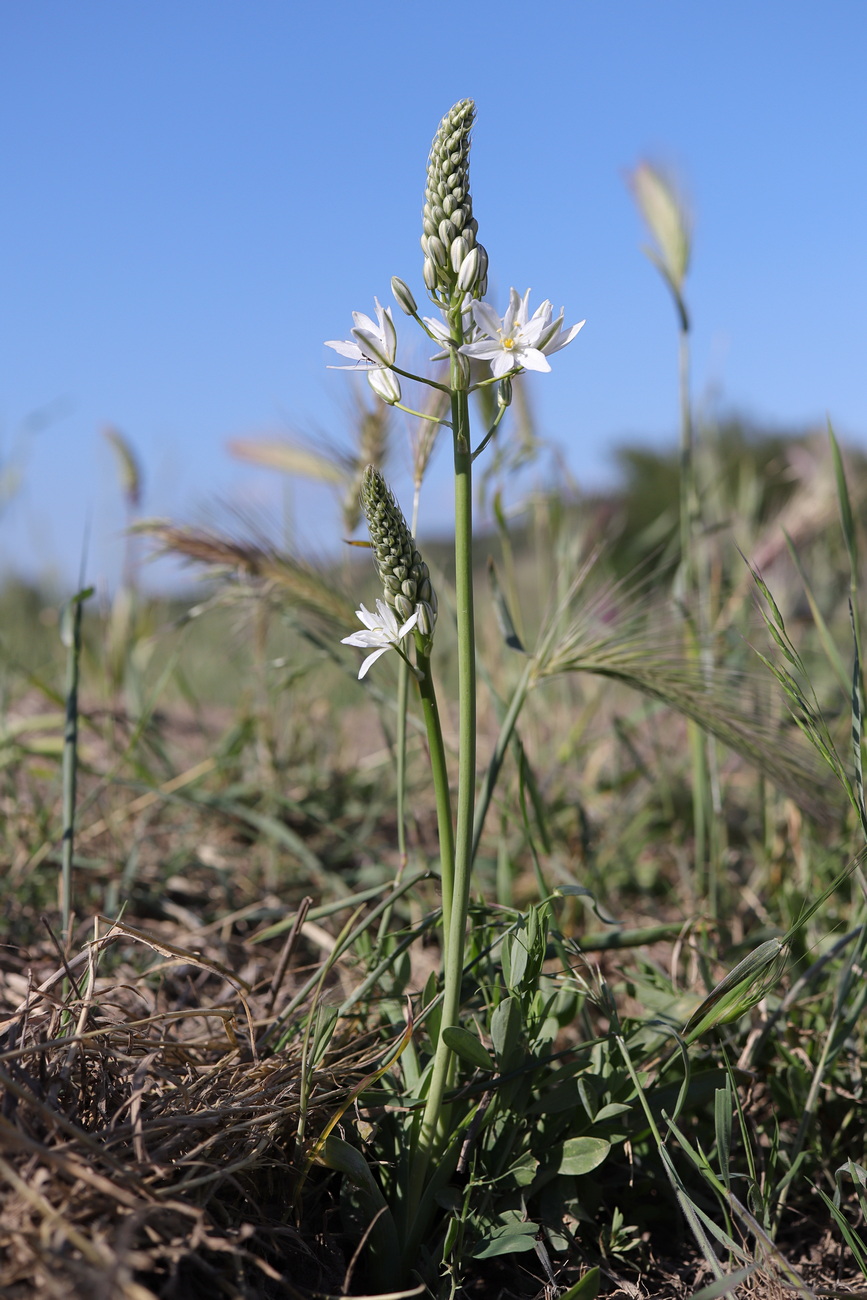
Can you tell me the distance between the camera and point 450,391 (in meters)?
0.96

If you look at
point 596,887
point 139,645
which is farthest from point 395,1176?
point 139,645

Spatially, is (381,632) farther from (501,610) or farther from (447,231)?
(501,610)

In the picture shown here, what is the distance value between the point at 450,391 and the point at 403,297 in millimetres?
104

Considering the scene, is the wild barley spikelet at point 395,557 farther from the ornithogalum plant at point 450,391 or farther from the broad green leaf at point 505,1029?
the broad green leaf at point 505,1029

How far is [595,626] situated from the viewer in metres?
1.34

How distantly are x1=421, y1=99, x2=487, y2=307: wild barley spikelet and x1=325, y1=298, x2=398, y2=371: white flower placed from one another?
6 cm

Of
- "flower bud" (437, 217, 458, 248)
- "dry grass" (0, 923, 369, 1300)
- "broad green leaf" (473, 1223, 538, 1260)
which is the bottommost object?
"broad green leaf" (473, 1223, 538, 1260)

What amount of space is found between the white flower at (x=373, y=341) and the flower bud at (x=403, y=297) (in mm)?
21

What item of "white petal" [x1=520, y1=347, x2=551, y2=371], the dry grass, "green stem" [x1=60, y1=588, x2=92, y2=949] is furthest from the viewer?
"green stem" [x1=60, y1=588, x2=92, y2=949]

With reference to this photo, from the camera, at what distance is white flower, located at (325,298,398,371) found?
37.4 inches

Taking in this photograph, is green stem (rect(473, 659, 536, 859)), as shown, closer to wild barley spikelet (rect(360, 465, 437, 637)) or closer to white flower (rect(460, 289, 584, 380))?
wild barley spikelet (rect(360, 465, 437, 637))

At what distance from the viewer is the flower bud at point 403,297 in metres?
0.93

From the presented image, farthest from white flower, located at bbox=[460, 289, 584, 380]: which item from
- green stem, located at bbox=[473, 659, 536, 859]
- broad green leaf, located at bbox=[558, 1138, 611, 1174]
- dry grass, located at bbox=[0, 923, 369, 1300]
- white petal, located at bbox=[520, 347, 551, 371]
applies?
broad green leaf, located at bbox=[558, 1138, 611, 1174]

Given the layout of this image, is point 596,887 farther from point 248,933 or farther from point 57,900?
point 57,900
